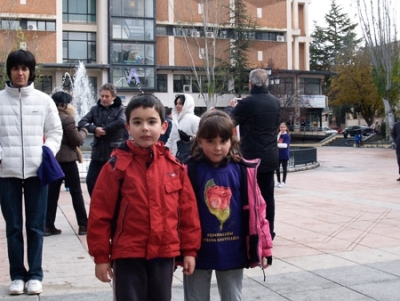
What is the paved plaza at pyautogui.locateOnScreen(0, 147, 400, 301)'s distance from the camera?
4652mm

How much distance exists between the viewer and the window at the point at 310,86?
5881 centimetres

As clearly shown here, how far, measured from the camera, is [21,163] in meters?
4.56

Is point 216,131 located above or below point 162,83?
below

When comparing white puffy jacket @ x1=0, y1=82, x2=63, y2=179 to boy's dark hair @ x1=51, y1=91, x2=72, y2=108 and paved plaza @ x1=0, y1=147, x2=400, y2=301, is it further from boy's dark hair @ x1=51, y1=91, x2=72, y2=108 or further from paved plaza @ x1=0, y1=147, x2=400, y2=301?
boy's dark hair @ x1=51, y1=91, x2=72, y2=108

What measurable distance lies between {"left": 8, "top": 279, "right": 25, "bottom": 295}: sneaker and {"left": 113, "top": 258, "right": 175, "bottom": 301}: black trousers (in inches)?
69.9

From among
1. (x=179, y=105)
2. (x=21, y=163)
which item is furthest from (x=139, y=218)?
(x=179, y=105)

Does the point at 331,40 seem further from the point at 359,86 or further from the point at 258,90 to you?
the point at 258,90

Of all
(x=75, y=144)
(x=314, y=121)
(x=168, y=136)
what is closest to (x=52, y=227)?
(x=75, y=144)

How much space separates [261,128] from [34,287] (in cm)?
286

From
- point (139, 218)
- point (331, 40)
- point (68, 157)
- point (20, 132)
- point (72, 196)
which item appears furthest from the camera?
point (331, 40)

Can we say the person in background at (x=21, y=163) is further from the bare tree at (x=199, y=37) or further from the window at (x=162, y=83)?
the window at (x=162, y=83)

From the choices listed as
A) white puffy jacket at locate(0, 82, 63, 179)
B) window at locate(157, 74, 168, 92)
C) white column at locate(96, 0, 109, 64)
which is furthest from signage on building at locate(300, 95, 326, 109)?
white puffy jacket at locate(0, 82, 63, 179)

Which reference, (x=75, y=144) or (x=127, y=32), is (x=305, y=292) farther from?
(x=127, y=32)

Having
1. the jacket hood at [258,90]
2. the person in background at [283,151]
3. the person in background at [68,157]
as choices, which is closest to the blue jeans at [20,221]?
the person in background at [68,157]
